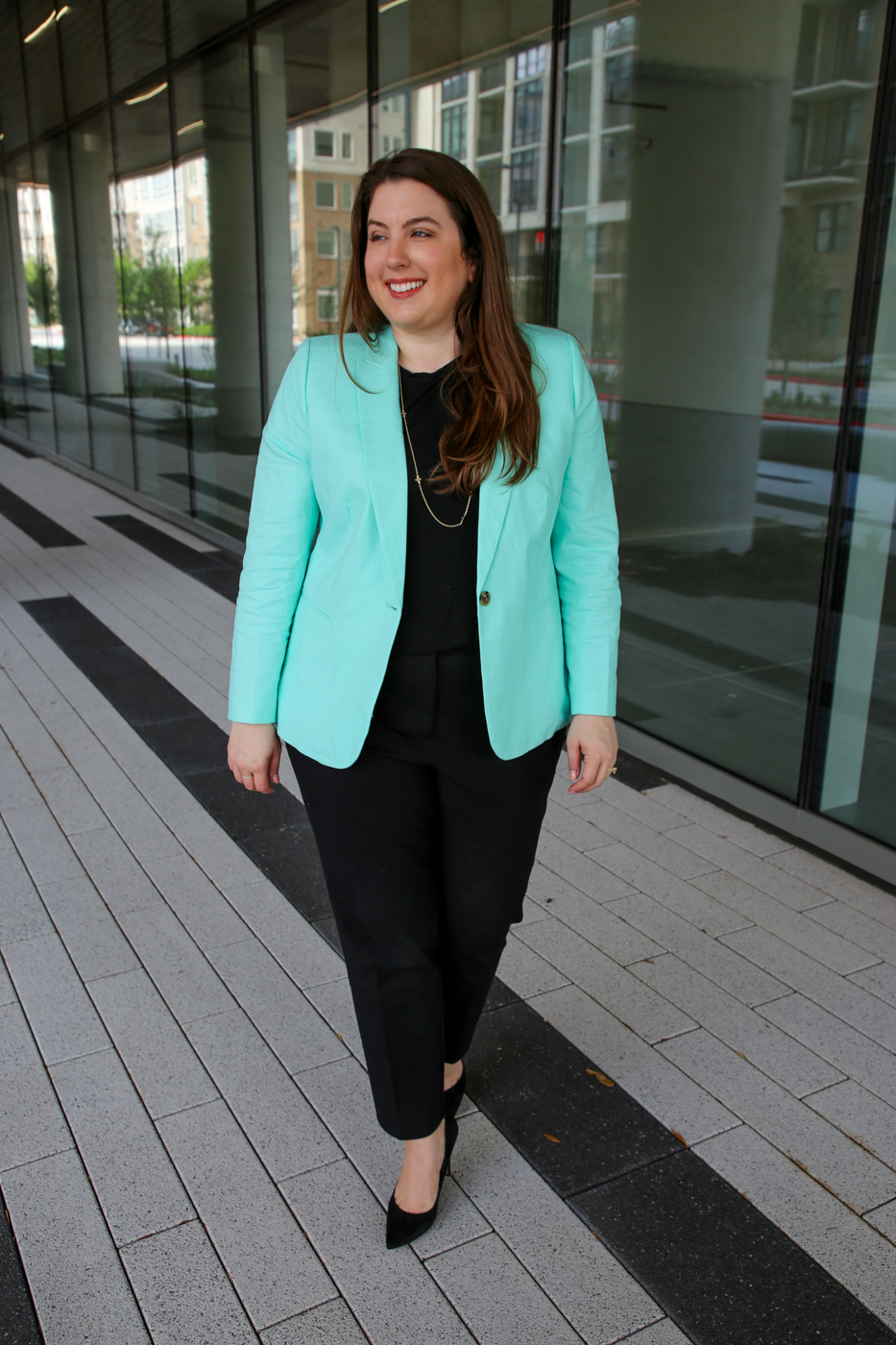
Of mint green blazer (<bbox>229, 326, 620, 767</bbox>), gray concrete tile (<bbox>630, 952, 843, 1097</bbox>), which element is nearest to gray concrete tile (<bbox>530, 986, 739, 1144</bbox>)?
gray concrete tile (<bbox>630, 952, 843, 1097</bbox>)

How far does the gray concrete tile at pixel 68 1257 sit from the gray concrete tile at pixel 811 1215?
121 centimetres

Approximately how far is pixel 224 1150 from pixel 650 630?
3211 mm

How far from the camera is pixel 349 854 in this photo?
1948 mm

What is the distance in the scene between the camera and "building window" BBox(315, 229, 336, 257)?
688 centimetres

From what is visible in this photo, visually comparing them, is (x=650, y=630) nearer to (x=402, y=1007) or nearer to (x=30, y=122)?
(x=402, y=1007)

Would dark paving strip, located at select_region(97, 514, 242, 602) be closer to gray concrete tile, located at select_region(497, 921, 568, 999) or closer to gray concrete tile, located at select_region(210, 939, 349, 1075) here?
gray concrete tile, located at select_region(210, 939, 349, 1075)

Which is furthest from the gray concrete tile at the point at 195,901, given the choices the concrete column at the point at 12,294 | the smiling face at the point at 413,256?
the concrete column at the point at 12,294

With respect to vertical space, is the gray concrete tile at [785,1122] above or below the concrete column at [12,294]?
below

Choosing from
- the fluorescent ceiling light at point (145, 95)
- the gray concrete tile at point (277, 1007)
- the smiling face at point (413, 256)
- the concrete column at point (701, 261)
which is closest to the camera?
the smiling face at point (413, 256)

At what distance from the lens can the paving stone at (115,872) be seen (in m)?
3.39

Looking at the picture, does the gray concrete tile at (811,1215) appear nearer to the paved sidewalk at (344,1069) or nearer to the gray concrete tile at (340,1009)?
the paved sidewalk at (344,1069)

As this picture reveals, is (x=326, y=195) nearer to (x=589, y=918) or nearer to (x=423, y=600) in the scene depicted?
(x=589, y=918)

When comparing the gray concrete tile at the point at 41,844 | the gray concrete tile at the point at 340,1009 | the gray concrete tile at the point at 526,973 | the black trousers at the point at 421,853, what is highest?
the black trousers at the point at 421,853

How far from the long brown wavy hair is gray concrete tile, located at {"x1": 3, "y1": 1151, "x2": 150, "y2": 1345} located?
1578 millimetres
